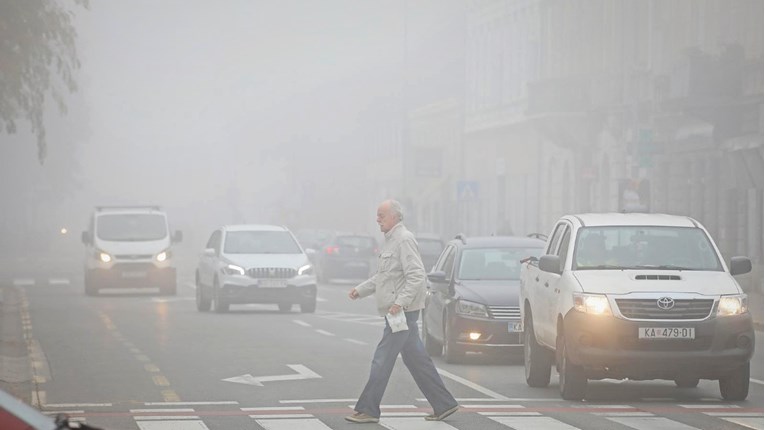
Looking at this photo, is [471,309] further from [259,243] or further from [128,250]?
[128,250]

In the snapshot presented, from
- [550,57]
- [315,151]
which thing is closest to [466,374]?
[550,57]

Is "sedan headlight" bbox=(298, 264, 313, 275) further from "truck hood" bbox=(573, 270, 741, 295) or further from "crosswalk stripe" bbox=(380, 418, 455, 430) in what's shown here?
"crosswalk stripe" bbox=(380, 418, 455, 430)

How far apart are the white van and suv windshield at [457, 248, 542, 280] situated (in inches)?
823

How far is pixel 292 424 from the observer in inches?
550

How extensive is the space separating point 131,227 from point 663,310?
28.7 meters

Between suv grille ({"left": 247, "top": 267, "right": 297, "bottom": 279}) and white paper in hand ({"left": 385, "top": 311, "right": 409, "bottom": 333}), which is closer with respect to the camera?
white paper in hand ({"left": 385, "top": 311, "right": 409, "bottom": 333})

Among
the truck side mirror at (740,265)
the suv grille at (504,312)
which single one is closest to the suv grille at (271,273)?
the suv grille at (504,312)

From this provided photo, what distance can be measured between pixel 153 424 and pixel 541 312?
462 cm

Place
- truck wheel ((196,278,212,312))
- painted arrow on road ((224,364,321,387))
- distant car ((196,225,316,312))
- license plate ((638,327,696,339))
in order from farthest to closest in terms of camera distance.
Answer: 1. truck wheel ((196,278,212,312))
2. distant car ((196,225,316,312))
3. painted arrow on road ((224,364,321,387))
4. license plate ((638,327,696,339))

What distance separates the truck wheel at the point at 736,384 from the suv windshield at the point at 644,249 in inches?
43.6

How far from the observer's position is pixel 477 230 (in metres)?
78.0

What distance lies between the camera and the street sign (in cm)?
5512

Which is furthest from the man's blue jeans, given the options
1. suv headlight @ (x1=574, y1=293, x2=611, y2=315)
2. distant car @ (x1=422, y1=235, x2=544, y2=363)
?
distant car @ (x1=422, y1=235, x2=544, y2=363)

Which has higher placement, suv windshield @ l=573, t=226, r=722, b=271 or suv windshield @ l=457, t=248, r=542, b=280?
suv windshield @ l=573, t=226, r=722, b=271
